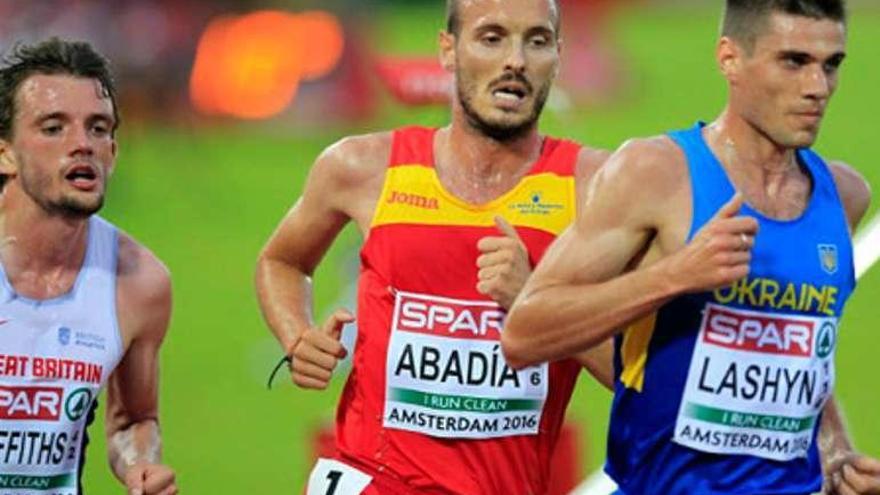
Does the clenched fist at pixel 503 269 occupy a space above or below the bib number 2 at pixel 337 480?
above

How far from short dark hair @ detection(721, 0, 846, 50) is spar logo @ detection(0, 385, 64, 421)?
6.35ft

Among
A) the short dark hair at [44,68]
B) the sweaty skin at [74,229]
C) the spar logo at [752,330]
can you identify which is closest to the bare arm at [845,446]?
the spar logo at [752,330]

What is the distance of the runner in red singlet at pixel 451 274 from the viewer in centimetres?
599

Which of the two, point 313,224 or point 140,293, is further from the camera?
point 313,224

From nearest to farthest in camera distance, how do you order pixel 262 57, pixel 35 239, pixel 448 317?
pixel 35 239 → pixel 448 317 → pixel 262 57

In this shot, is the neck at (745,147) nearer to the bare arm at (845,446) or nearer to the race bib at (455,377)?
the bare arm at (845,446)

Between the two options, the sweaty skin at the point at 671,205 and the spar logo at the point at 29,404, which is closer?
the sweaty skin at the point at 671,205

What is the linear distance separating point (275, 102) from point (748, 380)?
31.9ft

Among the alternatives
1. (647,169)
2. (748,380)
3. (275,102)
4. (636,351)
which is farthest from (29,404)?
(275,102)

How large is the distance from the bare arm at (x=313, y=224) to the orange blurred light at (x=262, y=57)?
778 centimetres

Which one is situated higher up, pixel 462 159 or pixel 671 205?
pixel 462 159

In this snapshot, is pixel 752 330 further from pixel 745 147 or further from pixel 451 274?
pixel 451 274

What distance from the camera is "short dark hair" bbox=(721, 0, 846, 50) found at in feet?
17.3

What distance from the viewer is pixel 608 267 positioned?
5086mm
